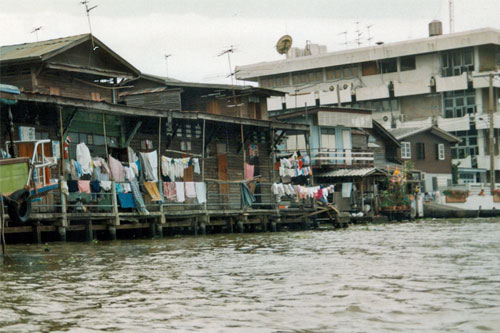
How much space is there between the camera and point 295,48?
77.6 meters

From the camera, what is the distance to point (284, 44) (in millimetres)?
71938

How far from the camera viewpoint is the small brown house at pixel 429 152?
194 feet

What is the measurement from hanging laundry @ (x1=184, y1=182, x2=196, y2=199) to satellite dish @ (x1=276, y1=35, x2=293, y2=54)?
135 feet

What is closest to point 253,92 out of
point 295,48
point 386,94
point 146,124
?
point 146,124

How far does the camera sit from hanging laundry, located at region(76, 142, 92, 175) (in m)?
27.6

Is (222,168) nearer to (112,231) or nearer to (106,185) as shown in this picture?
(106,185)

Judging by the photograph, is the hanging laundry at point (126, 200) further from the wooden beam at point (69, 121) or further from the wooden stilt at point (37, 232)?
the wooden stilt at point (37, 232)

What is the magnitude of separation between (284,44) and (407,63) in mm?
10619

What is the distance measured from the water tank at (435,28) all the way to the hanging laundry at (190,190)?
145 ft

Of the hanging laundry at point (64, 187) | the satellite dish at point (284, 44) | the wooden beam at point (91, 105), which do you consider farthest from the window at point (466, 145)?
the hanging laundry at point (64, 187)

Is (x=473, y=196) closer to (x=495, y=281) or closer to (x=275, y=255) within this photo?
(x=275, y=255)

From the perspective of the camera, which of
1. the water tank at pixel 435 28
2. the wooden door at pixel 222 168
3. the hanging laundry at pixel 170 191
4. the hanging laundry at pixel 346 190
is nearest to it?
the hanging laundry at pixel 170 191

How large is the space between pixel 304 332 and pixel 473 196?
46.7 meters

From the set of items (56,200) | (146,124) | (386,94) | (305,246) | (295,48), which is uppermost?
(295,48)
